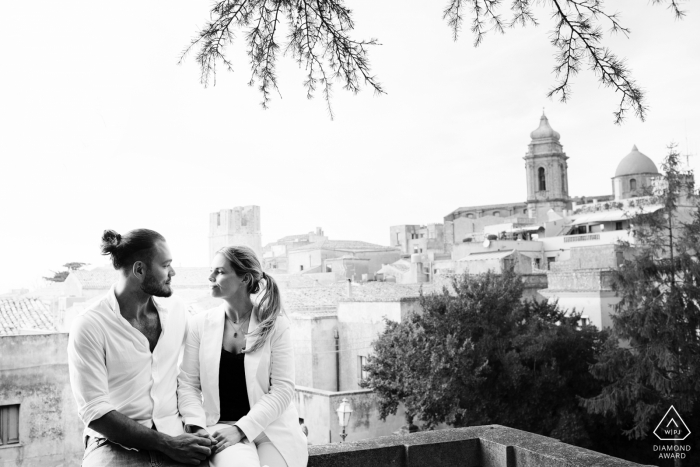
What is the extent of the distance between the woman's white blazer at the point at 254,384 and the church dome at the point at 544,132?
64518 millimetres

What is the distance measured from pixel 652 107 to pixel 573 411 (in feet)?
53.1

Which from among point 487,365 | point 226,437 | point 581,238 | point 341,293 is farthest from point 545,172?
point 226,437

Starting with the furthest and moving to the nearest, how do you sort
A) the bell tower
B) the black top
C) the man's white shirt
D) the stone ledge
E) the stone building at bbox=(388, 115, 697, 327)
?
the bell tower
the stone building at bbox=(388, 115, 697, 327)
the stone ledge
the black top
the man's white shirt

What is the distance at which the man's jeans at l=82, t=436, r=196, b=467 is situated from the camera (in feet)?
8.82

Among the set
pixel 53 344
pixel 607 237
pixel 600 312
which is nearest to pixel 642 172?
pixel 607 237

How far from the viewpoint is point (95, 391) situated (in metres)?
2.64

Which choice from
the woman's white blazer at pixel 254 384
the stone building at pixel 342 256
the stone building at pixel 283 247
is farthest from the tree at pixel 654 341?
the stone building at pixel 283 247

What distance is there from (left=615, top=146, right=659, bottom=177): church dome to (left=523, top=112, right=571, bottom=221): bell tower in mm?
5210

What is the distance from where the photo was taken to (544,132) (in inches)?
2534

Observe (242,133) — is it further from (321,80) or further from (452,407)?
(452,407)

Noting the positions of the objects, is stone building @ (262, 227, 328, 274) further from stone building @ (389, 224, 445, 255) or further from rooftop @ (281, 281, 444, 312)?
rooftop @ (281, 281, 444, 312)

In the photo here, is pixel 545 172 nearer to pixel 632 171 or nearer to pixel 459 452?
pixel 632 171

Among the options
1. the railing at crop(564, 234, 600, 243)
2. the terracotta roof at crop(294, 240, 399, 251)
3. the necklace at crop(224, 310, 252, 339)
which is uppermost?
the terracotta roof at crop(294, 240, 399, 251)

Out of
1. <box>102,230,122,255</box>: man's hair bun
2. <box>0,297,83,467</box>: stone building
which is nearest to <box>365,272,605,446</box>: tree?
<box>0,297,83,467</box>: stone building
